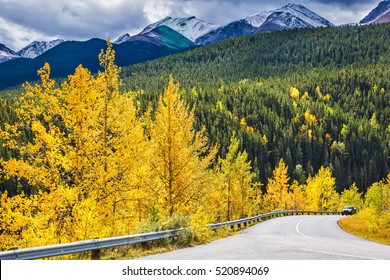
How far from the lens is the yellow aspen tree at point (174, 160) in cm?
1995

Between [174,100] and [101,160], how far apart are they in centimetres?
606

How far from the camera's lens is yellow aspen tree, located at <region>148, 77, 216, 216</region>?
1995cm

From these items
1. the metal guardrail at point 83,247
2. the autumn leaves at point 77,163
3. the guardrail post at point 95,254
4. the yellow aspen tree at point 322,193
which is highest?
the autumn leaves at point 77,163

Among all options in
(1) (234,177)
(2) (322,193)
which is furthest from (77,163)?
(2) (322,193)

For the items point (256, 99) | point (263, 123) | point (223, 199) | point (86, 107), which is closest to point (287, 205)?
point (223, 199)

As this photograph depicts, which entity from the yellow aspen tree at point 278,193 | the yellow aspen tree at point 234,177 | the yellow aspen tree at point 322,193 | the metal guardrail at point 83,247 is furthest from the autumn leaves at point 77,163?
the yellow aspen tree at point 322,193

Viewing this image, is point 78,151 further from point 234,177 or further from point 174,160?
point 234,177

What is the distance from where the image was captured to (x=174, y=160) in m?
20.0

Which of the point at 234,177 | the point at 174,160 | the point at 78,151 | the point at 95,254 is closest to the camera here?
the point at 95,254

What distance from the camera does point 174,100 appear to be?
67.4 ft

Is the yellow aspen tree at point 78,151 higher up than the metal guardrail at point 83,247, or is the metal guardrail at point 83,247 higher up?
the yellow aspen tree at point 78,151

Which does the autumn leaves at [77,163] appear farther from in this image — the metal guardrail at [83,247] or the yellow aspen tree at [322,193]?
the yellow aspen tree at [322,193]

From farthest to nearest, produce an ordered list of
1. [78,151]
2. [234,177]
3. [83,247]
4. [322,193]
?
1. [322,193]
2. [234,177]
3. [78,151]
4. [83,247]

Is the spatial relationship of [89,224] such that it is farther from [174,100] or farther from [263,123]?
[263,123]
